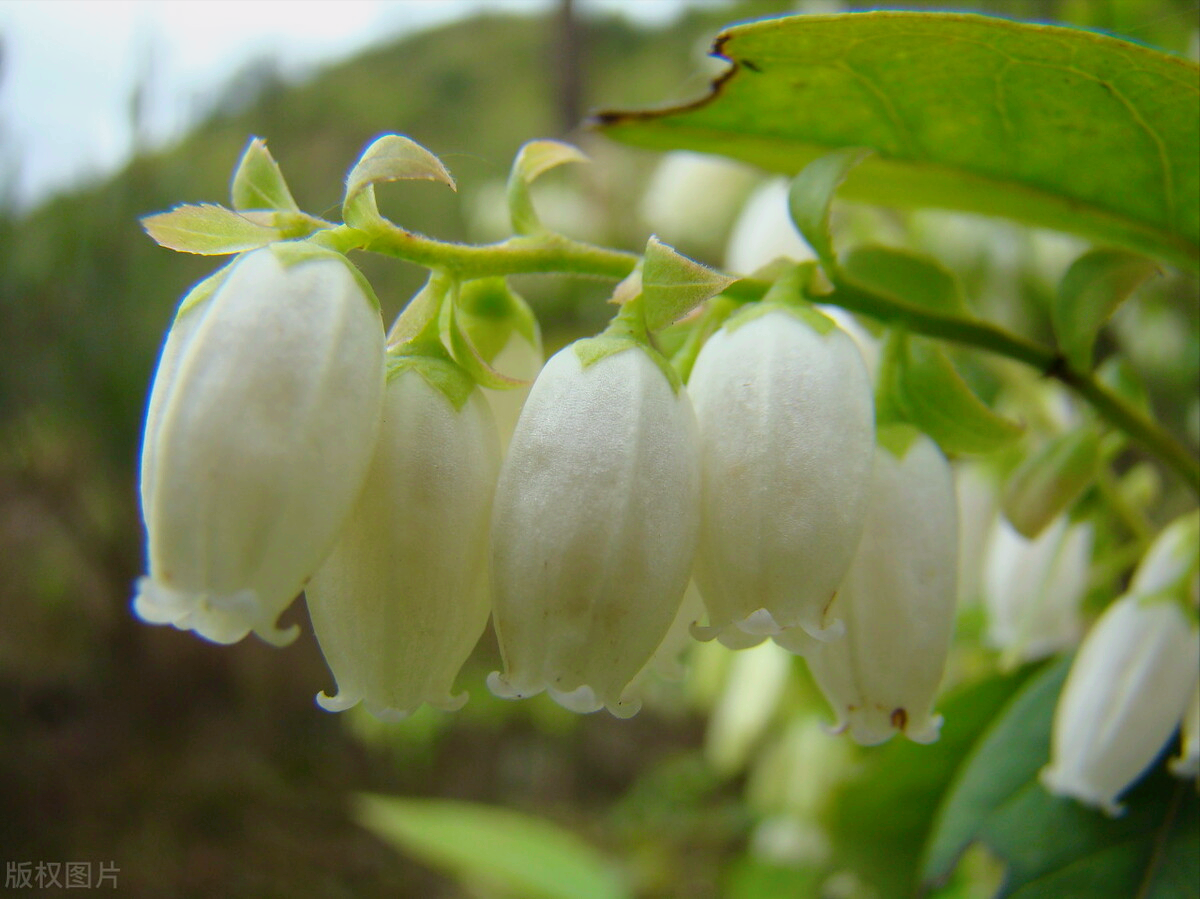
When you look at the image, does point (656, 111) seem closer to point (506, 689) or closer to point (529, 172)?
point (529, 172)

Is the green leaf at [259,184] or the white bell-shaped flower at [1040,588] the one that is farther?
the white bell-shaped flower at [1040,588]

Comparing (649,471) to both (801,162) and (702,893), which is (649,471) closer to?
(801,162)

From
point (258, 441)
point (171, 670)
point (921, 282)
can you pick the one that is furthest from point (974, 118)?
point (171, 670)

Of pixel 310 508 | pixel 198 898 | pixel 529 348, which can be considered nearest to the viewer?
pixel 310 508

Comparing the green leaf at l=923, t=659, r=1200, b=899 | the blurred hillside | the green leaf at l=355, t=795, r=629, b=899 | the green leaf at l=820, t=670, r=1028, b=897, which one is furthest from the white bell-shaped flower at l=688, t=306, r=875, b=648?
the blurred hillside

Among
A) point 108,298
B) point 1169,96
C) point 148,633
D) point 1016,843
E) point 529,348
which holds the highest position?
point 1169,96

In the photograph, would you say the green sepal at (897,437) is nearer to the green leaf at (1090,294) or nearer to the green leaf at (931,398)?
the green leaf at (931,398)

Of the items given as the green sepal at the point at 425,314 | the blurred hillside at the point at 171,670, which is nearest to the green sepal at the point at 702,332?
the green sepal at the point at 425,314

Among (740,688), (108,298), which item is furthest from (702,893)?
(108,298)
